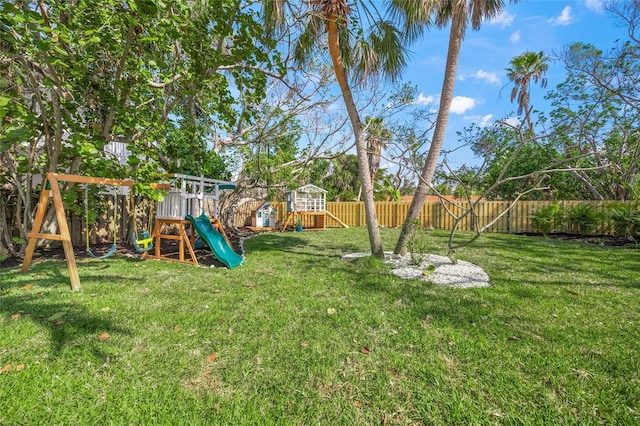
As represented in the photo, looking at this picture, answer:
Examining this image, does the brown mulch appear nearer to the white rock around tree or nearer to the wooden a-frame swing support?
the wooden a-frame swing support

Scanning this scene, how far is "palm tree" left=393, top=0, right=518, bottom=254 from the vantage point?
4.39 meters

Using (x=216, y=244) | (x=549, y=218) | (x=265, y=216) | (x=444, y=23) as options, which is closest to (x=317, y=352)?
(x=216, y=244)

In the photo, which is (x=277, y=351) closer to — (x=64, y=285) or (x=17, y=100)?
(x=64, y=285)

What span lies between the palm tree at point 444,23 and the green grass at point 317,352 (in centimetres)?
199

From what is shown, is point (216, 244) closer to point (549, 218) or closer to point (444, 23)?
point (444, 23)

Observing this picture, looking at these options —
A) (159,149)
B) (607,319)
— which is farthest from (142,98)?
(607,319)

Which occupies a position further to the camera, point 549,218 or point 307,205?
point 307,205

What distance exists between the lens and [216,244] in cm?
529

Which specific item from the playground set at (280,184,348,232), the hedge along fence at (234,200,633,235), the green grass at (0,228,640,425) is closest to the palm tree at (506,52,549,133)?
the hedge along fence at (234,200,633,235)

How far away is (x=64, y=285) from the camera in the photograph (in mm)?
3627

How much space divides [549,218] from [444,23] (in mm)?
8128

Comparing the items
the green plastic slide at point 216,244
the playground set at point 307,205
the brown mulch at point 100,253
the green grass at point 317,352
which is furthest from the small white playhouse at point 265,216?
the green grass at point 317,352

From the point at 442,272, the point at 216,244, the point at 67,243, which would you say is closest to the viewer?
the point at 67,243

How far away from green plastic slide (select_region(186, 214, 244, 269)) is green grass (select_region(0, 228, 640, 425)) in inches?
43.7
